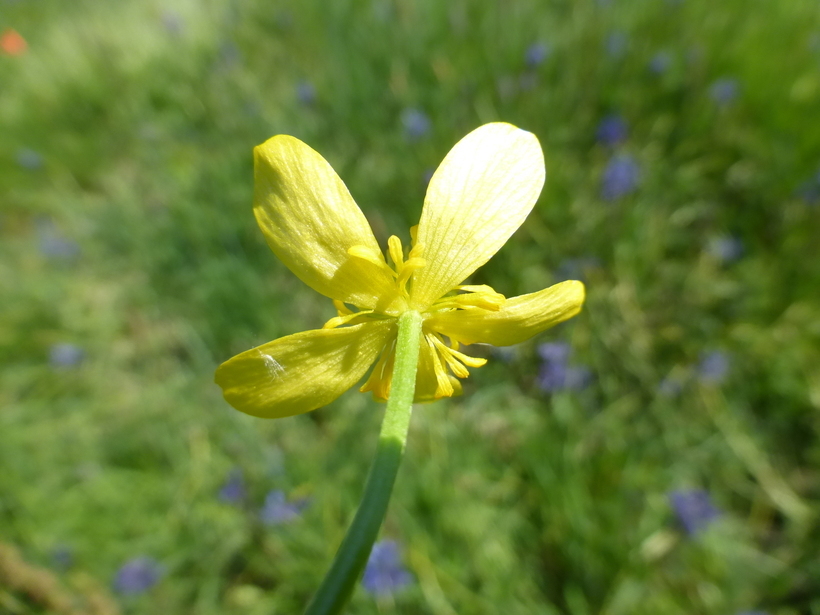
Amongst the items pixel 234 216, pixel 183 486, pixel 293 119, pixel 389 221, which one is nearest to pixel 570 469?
pixel 389 221

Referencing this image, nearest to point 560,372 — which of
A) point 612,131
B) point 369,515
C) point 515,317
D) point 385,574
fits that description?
point 385,574

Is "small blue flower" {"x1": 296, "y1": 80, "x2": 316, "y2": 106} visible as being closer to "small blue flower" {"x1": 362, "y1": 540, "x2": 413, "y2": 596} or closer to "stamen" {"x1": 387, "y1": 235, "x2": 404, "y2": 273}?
"small blue flower" {"x1": 362, "y1": 540, "x2": 413, "y2": 596}

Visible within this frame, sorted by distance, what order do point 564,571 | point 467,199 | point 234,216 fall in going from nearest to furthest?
point 467,199
point 564,571
point 234,216

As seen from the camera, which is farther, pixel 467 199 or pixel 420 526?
pixel 420 526

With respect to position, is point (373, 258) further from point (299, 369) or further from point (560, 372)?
point (560, 372)

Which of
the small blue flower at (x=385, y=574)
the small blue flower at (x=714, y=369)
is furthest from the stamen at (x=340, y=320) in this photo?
the small blue flower at (x=714, y=369)

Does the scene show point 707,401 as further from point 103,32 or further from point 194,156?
point 103,32

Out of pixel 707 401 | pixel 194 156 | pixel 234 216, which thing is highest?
pixel 194 156

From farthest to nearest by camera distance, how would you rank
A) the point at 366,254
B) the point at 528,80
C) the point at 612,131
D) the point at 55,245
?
1. the point at 55,245
2. the point at 528,80
3. the point at 612,131
4. the point at 366,254
